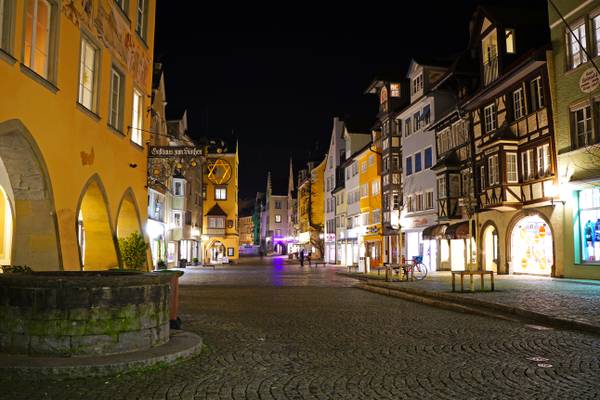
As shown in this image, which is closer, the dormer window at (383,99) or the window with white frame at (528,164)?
the window with white frame at (528,164)

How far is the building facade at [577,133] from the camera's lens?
22.2 m

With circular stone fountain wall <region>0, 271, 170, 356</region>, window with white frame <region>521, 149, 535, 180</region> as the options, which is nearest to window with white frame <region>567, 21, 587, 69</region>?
window with white frame <region>521, 149, 535, 180</region>

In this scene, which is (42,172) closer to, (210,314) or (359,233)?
(210,314)

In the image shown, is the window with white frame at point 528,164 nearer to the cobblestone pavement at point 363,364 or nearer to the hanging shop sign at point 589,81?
the hanging shop sign at point 589,81

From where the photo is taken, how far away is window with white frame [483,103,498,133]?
29.8 m

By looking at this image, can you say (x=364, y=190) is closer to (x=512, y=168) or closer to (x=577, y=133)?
(x=512, y=168)

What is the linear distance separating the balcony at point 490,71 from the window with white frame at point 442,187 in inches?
267

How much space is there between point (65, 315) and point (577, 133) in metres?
22.5

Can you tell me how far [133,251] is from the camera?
55.4 feet

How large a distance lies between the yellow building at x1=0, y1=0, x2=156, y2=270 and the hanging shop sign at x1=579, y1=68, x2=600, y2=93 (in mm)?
17535

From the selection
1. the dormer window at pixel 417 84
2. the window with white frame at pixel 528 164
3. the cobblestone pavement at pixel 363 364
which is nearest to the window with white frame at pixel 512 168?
the window with white frame at pixel 528 164

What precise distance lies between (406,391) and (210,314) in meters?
8.37

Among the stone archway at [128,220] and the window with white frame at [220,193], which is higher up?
the window with white frame at [220,193]

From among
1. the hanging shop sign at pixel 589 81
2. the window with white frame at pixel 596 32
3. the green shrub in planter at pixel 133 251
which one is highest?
the window with white frame at pixel 596 32
